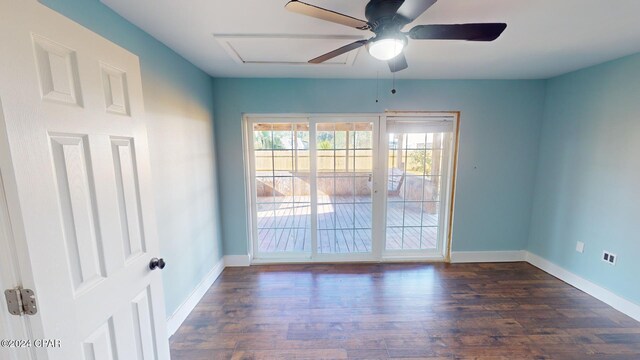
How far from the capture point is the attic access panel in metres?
1.81

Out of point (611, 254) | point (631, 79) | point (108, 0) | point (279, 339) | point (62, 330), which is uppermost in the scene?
point (108, 0)

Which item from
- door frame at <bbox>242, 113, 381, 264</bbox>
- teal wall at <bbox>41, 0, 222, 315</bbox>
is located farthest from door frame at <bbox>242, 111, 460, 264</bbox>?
teal wall at <bbox>41, 0, 222, 315</bbox>

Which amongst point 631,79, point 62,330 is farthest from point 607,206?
point 62,330

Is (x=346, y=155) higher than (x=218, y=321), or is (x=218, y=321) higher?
(x=346, y=155)

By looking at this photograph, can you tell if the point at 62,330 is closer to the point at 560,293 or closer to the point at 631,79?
the point at 560,293

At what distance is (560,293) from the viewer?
8.19ft

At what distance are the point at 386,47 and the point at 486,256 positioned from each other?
3152 millimetres

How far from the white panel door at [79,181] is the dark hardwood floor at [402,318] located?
868 millimetres

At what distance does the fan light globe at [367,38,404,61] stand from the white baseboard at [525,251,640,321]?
10.3ft

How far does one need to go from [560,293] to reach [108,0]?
4.53 m

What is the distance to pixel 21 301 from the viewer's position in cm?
76

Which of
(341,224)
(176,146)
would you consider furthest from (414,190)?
(176,146)

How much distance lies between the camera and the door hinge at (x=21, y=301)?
2.46 ft

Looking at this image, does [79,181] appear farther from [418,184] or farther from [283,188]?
[418,184]
